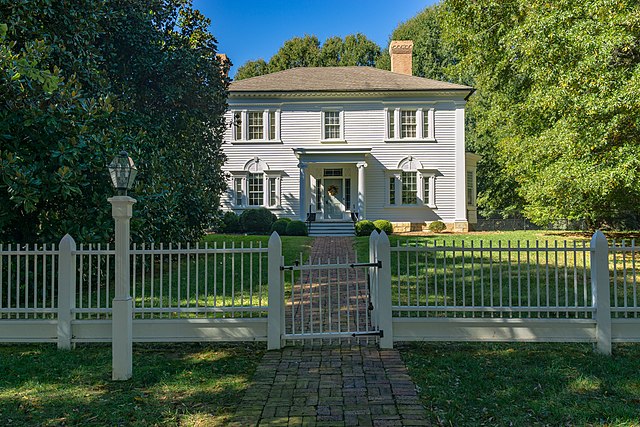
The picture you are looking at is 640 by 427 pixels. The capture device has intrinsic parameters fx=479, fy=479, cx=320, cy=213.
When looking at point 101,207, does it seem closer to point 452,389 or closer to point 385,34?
point 452,389

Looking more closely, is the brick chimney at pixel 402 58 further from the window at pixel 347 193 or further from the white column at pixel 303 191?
the white column at pixel 303 191

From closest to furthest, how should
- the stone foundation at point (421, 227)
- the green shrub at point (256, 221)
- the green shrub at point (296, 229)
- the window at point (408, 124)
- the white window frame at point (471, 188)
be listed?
the green shrub at point (296, 229), the green shrub at point (256, 221), the stone foundation at point (421, 227), the window at point (408, 124), the white window frame at point (471, 188)

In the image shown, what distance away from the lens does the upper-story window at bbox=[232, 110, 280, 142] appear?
82.0 ft

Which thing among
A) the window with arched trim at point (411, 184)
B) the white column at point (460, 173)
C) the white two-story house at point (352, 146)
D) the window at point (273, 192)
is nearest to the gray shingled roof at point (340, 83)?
the white two-story house at point (352, 146)

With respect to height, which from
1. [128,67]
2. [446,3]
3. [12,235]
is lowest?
[12,235]

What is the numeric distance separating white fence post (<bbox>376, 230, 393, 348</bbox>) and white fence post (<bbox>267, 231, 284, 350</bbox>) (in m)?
1.25

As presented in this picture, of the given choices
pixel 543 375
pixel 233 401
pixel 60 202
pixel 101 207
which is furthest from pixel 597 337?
pixel 60 202

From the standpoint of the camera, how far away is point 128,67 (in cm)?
1194

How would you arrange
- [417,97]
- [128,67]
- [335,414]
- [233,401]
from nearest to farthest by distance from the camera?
[335,414] → [233,401] → [128,67] → [417,97]

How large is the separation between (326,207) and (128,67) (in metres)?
14.5

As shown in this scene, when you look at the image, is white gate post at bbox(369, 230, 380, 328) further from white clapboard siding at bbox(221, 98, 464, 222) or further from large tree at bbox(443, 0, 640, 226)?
white clapboard siding at bbox(221, 98, 464, 222)

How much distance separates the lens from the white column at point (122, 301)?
5.31 meters

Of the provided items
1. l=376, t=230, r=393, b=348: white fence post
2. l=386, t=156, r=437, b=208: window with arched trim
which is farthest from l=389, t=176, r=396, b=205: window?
l=376, t=230, r=393, b=348: white fence post

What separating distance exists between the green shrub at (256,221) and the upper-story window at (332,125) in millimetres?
5370
